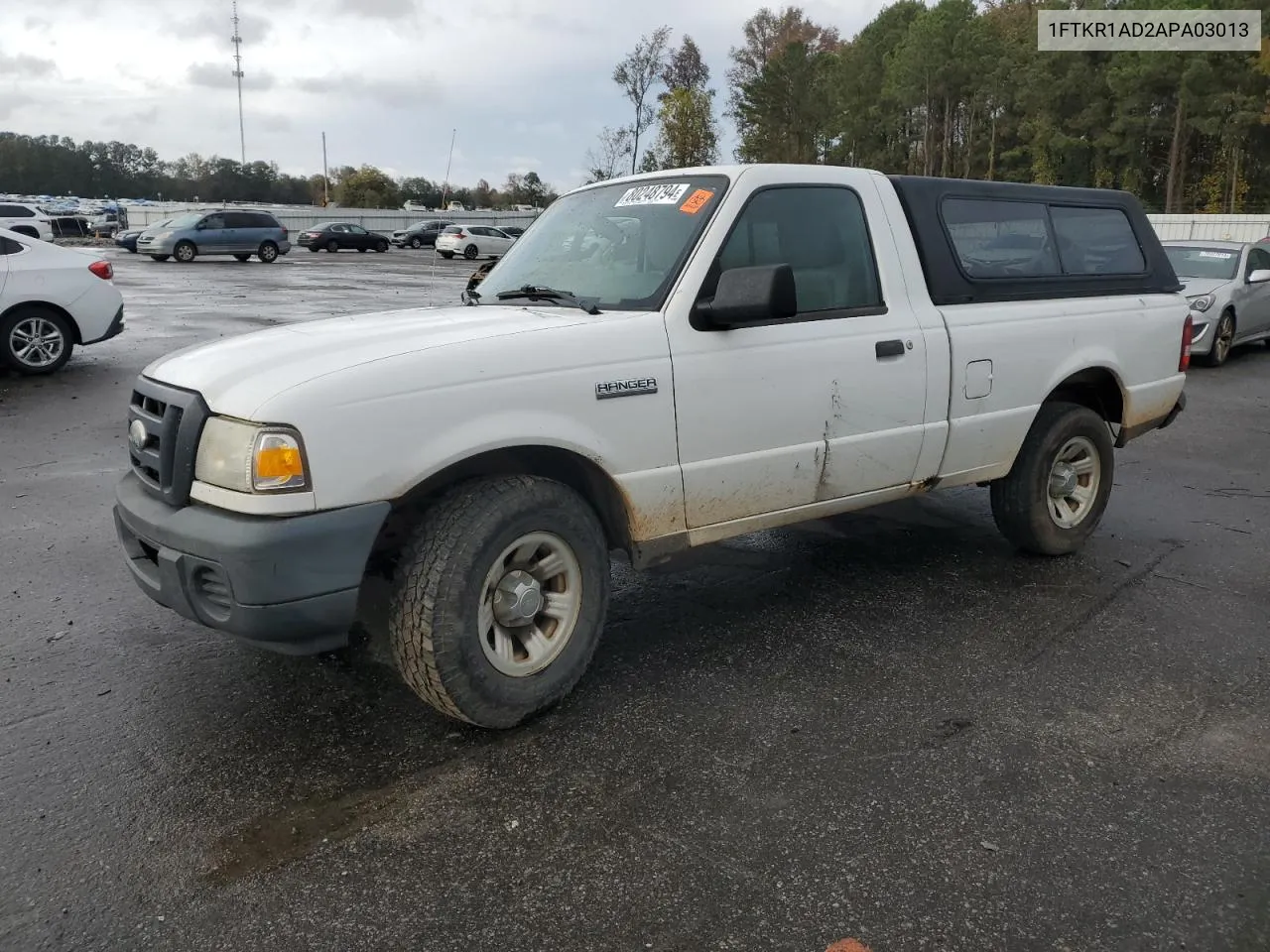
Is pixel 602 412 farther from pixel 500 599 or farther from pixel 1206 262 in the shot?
pixel 1206 262

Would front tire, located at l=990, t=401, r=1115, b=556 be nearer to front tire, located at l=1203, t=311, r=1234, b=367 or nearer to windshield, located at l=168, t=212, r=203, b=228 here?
front tire, located at l=1203, t=311, r=1234, b=367

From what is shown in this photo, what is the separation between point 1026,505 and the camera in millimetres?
5078

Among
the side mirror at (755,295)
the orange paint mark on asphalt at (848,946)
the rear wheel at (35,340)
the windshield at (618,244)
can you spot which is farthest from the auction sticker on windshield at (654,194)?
the rear wheel at (35,340)

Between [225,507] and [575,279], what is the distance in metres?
1.73

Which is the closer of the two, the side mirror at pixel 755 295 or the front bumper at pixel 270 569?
the front bumper at pixel 270 569

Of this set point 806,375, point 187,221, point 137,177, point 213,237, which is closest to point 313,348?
A: point 806,375

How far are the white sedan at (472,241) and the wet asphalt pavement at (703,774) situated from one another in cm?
3649

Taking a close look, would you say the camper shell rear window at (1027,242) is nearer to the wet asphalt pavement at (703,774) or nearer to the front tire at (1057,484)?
the front tire at (1057,484)

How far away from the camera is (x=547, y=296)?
402 centimetres

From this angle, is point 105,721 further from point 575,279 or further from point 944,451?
point 944,451

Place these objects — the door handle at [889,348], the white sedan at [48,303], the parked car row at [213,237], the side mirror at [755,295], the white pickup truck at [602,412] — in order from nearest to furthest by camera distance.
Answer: the white pickup truck at [602,412] < the side mirror at [755,295] < the door handle at [889,348] < the white sedan at [48,303] < the parked car row at [213,237]

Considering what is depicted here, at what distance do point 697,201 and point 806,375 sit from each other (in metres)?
0.81

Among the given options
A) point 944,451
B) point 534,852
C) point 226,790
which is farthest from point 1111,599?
point 226,790

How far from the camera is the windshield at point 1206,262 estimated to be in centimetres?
1315
